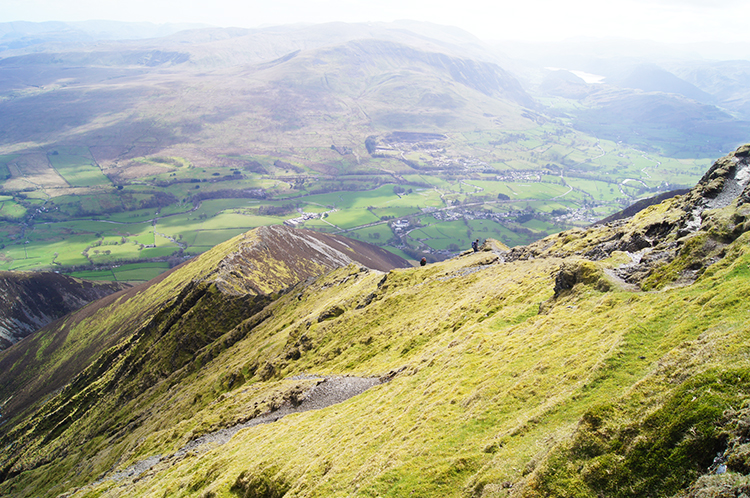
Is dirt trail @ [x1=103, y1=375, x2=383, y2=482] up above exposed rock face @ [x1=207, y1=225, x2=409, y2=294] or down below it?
above

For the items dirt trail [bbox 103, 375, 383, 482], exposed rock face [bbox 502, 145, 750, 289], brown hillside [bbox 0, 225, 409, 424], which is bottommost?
brown hillside [bbox 0, 225, 409, 424]

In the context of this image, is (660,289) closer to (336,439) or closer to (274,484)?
(336,439)

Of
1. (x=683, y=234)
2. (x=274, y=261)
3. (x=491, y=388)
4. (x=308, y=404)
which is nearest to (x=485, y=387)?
(x=491, y=388)

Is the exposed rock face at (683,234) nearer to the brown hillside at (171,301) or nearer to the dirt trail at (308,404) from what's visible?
the dirt trail at (308,404)

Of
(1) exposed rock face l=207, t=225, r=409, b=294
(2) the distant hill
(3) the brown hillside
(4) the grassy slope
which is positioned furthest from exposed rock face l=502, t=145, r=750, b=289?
(1) exposed rock face l=207, t=225, r=409, b=294

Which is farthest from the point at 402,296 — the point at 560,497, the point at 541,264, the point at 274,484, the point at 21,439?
the point at 21,439

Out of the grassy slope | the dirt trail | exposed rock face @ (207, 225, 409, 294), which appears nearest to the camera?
Answer: the grassy slope

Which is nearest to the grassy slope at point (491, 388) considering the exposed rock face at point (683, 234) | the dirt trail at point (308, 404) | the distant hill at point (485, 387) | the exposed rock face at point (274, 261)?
the distant hill at point (485, 387)

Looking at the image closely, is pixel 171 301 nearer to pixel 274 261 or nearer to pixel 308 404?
pixel 274 261

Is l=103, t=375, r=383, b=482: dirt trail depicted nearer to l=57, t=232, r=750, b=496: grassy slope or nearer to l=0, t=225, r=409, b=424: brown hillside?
l=57, t=232, r=750, b=496: grassy slope
